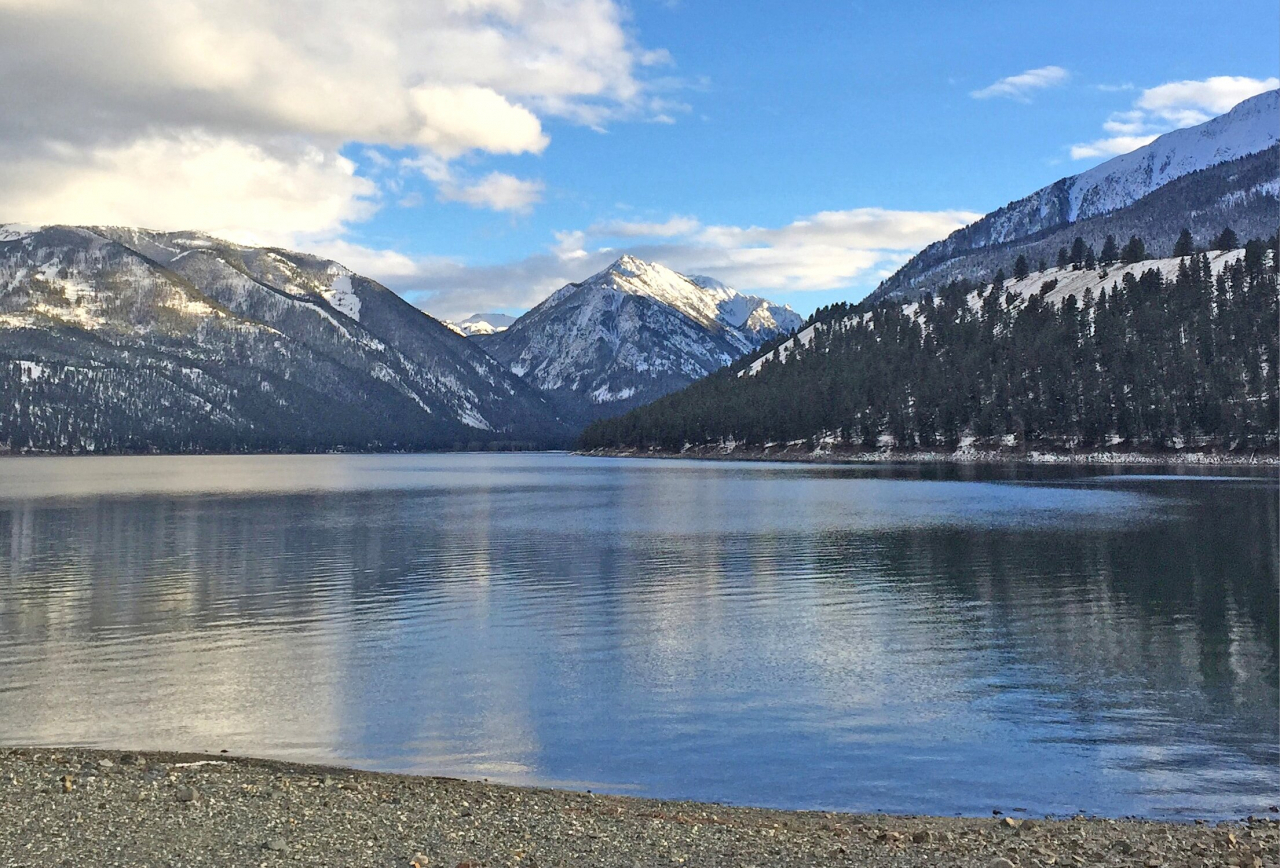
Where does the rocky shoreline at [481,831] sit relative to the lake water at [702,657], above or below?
above

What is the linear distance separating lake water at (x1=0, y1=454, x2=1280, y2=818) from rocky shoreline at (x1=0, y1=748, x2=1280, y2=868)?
2.30m

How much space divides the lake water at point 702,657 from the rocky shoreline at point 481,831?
7.54ft

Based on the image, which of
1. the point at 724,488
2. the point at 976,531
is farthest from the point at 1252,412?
the point at 976,531

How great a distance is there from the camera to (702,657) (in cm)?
3853

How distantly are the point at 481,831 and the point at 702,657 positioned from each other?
2008 cm

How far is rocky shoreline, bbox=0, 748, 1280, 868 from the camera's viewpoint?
17.7m

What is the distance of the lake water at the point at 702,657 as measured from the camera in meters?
25.7

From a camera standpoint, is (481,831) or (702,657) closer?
(481,831)

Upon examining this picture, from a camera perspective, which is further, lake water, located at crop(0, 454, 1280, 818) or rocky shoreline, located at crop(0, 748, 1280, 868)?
lake water, located at crop(0, 454, 1280, 818)

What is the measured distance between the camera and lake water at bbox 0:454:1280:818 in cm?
2566

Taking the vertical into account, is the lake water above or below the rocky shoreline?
below

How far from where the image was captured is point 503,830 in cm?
1934

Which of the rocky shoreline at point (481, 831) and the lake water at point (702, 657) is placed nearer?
the rocky shoreline at point (481, 831)

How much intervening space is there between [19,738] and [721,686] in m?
21.2
